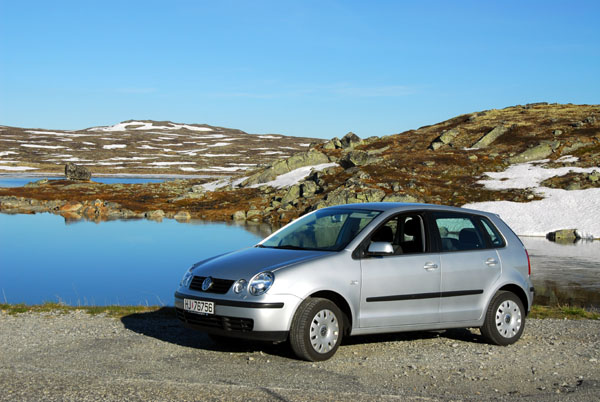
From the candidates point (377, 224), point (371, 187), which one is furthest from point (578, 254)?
point (377, 224)

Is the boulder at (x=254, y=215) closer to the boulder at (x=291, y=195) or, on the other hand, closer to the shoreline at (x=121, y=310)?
the boulder at (x=291, y=195)

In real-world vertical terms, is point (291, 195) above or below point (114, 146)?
below

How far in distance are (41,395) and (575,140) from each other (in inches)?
2325

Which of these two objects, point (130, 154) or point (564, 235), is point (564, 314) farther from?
point (130, 154)

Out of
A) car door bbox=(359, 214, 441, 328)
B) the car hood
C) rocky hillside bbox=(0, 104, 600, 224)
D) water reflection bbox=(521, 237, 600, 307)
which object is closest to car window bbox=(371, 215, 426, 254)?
car door bbox=(359, 214, 441, 328)

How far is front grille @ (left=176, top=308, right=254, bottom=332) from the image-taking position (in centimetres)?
796

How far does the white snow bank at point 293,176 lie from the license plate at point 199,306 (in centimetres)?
4896

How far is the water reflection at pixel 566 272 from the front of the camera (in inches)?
719

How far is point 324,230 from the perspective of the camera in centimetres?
920

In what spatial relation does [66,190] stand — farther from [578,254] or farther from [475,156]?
[578,254]

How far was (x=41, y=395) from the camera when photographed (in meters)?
6.46

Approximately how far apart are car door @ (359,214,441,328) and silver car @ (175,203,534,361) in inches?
0.5

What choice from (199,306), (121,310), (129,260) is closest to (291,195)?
(129,260)

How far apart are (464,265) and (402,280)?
1154 millimetres
